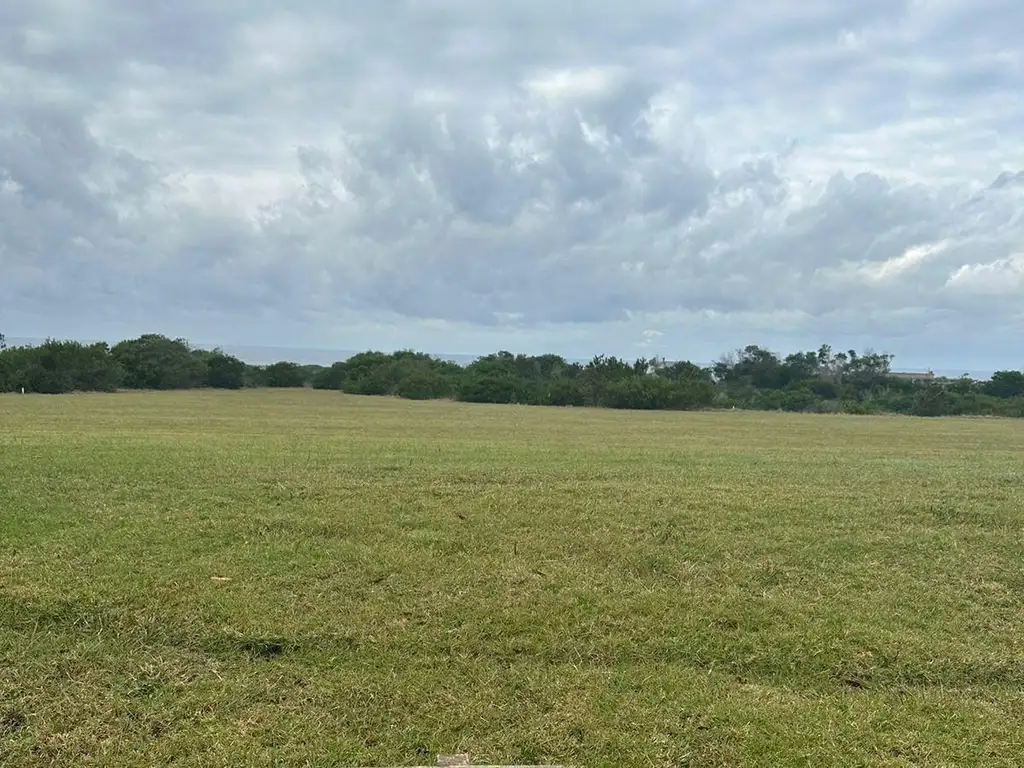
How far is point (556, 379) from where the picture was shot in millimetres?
74875

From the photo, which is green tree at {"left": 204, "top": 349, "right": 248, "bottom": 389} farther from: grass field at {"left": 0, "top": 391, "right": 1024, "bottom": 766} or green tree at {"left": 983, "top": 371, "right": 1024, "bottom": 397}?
green tree at {"left": 983, "top": 371, "right": 1024, "bottom": 397}

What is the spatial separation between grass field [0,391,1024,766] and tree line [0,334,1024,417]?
55254 millimetres

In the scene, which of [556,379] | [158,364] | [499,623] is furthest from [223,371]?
[499,623]

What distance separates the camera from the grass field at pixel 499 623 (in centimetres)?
437

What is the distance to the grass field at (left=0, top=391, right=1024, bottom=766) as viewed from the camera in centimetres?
437

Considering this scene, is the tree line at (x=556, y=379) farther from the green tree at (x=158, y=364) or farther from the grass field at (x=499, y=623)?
the grass field at (x=499, y=623)

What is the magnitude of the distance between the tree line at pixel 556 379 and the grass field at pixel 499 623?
55.3 meters

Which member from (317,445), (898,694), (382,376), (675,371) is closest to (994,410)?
(675,371)

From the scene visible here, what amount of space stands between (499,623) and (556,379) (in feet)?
227

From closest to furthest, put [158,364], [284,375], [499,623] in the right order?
[499,623] → [158,364] → [284,375]

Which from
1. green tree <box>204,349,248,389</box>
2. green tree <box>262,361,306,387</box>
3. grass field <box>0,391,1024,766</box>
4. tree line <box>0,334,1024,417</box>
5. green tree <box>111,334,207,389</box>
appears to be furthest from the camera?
green tree <box>262,361,306,387</box>

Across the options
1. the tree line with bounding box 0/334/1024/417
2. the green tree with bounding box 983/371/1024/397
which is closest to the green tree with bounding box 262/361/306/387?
the tree line with bounding box 0/334/1024/417

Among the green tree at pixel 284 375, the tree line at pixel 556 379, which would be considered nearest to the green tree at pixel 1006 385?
the tree line at pixel 556 379

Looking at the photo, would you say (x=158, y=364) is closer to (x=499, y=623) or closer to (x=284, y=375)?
(x=284, y=375)
